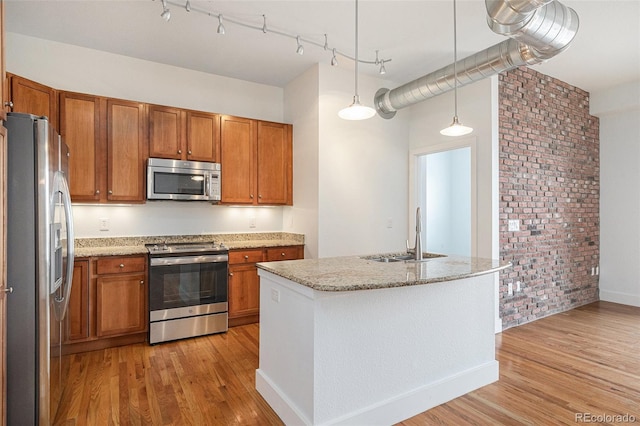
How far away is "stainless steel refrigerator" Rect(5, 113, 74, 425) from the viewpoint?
180 centimetres

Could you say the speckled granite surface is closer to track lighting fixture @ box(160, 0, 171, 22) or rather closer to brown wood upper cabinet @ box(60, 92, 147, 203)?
brown wood upper cabinet @ box(60, 92, 147, 203)

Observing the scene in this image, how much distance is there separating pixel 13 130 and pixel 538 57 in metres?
3.56

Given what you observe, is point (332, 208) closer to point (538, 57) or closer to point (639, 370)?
point (538, 57)

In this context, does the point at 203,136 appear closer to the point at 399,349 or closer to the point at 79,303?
the point at 79,303

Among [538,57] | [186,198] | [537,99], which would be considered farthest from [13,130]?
[537,99]

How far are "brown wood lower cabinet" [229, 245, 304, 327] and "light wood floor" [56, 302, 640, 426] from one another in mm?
282

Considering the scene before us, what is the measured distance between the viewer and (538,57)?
2.77m

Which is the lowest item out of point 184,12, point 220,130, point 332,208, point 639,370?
point 639,370

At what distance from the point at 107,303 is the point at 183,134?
6.31ft

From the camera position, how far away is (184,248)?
12.3 ft

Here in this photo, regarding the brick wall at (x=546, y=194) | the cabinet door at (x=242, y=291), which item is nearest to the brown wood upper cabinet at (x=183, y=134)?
the cabinet door at (x=242, y=291)

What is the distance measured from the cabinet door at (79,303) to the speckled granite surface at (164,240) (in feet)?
0.46

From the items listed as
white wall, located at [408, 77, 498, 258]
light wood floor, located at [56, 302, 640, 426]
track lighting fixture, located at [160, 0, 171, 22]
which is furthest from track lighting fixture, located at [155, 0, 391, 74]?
light wood floor, located at [56, 302, 640, 426]

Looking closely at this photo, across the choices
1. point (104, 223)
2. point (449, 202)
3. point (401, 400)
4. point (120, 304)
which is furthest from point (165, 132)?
point (449, 202)
